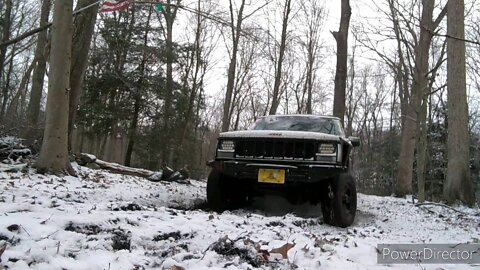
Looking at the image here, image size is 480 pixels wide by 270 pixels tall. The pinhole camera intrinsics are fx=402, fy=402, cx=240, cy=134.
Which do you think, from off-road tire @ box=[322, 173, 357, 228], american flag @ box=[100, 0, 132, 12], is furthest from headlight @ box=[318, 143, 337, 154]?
american flag @ box=[100, 0, 132, 12]

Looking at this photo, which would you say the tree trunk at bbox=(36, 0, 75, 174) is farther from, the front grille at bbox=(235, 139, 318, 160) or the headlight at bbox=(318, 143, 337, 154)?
the headlight at bbox=(318, 143, 337, 154)

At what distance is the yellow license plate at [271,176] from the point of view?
5371 mm

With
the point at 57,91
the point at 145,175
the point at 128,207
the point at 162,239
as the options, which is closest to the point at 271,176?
the point at 128,207

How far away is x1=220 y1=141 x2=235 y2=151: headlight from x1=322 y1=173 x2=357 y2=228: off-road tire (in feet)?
4.85

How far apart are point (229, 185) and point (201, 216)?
6.19ft

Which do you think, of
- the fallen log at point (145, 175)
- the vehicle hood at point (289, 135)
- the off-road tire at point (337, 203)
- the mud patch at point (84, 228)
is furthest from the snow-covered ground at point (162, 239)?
the fallen log at point (145, 175)

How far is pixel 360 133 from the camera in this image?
40031 millimetres

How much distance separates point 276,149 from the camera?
5.69 m

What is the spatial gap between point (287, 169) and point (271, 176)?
0.24 m

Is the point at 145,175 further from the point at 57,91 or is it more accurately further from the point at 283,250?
the point at 283,250

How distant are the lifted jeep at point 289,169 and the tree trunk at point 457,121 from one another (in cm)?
464

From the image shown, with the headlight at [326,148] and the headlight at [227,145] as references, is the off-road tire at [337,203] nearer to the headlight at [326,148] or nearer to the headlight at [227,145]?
the headlight at [326,148]

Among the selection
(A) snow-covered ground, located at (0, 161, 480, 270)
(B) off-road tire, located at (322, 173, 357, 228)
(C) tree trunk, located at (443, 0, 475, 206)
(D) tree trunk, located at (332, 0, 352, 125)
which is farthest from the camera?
(D) tree trunk, located at (332, 0, 352, 125)

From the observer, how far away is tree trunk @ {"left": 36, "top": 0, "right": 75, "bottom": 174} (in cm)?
717
